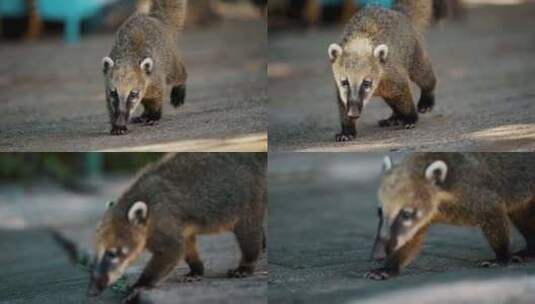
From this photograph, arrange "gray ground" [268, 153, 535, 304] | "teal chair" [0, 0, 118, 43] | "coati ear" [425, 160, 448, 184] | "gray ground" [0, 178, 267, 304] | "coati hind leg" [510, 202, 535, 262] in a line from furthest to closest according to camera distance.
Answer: "teal chair" [0, 0, 118, 43], "coati hind leg" [510, 202, 535, 262], "coati ear" [425, 160, 448, 184], "gray ground" [0, 178, 267, 304], "gray ground" [268, 153, 535, 304]

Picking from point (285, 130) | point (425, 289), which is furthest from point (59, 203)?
point (425, 289)

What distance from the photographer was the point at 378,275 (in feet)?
18.5

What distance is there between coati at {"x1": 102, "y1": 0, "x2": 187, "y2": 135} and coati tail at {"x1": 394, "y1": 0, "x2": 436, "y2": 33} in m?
1.39

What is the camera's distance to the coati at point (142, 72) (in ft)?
19.0

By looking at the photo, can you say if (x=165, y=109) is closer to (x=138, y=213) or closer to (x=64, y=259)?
(x=138, y=213)

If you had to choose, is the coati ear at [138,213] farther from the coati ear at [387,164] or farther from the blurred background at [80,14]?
the blurred background at [80,14]

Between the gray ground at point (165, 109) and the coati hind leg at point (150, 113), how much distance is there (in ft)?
0.14

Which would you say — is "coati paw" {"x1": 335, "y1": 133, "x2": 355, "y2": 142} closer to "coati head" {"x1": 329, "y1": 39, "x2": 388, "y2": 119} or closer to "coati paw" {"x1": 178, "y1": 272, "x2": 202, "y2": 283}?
"coati head" {"x1": 329, "y1": 39, "x2": 388, "y2": 119}

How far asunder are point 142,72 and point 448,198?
1.86 m

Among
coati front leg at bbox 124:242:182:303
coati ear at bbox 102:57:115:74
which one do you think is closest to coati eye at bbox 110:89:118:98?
coati ear at bbox 102:57:115:74

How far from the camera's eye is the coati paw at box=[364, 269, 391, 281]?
5598mm

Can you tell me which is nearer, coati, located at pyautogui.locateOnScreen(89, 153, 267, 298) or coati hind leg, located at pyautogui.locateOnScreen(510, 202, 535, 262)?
coati, located at pyautogui.locateOnScreen(89, 153, 267, 298)

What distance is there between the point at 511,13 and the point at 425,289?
9.81m

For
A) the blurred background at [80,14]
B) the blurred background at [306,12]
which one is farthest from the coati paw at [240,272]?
the blurred background at [306,12]
